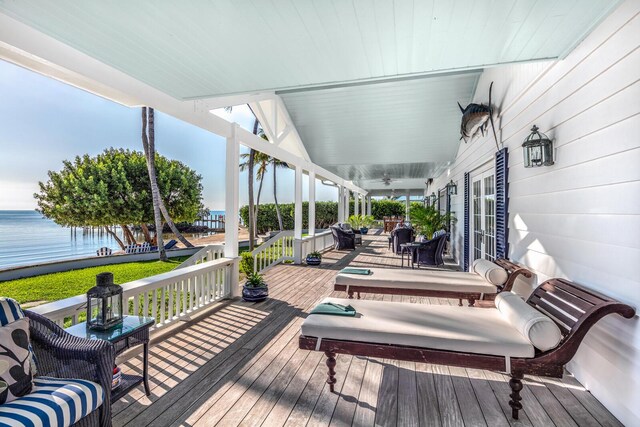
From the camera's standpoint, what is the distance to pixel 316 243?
9812mm

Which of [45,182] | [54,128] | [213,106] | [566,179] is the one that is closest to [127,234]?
[45,182]

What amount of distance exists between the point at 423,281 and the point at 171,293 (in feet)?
10.0

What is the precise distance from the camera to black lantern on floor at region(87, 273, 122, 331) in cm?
220

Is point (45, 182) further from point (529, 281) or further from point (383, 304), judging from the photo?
point (529, 281)

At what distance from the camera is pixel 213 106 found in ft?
14.1

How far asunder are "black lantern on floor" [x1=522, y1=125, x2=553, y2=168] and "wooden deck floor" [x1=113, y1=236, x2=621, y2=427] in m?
1.89

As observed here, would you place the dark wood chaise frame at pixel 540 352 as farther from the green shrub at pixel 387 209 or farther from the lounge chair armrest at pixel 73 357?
the green shrub at pixel 387 209

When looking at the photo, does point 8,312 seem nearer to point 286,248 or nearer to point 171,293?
point 171,293

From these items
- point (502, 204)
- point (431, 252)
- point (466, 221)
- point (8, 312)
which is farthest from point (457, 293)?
point (8, 312)

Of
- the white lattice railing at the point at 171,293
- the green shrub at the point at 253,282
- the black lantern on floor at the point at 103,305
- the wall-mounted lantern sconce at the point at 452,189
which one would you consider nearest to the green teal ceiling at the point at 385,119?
the wall-mounted lantern sconce at the point at 452,189

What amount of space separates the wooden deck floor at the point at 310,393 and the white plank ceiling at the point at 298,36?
2.74 meters

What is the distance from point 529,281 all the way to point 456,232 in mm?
5202

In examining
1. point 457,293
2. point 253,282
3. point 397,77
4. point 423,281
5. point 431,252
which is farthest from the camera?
point 431,252

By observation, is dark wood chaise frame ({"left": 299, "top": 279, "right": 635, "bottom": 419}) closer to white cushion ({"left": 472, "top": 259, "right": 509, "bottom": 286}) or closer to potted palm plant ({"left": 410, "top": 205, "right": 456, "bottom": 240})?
white cushion ({"left": 472, "top": 259, "right": 509, "bottom": 286})
